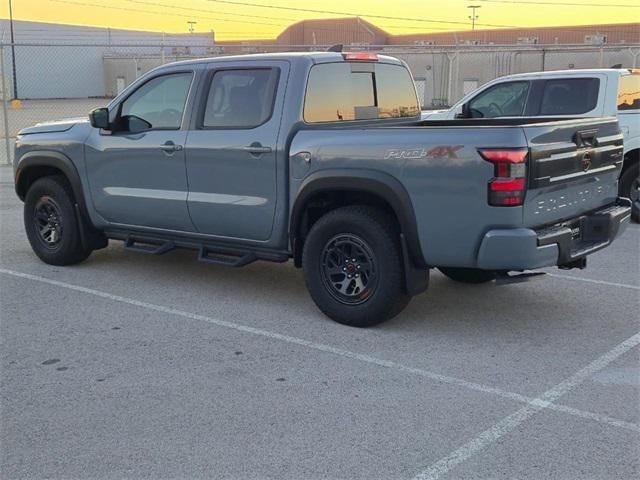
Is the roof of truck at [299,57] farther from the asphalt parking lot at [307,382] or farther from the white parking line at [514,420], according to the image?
the white parking line at [514,420]

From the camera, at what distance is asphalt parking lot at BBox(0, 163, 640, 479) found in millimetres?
3627

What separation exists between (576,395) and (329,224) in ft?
6.83

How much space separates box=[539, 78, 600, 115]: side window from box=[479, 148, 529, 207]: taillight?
5176 mm

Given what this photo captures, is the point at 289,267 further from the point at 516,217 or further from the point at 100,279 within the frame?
the point at 516,217

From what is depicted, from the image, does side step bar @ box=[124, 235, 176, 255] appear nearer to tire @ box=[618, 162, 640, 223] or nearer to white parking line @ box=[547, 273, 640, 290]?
white parking line @ box=[547, 273, 640, 290]

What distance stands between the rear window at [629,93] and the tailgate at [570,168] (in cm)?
379

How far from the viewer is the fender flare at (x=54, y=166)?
7.18 m

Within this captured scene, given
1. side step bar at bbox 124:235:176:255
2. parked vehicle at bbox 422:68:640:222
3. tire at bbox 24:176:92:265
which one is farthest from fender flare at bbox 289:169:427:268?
parked vehicle at bbox 422:68:640:222

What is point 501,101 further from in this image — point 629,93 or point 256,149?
point 256,149

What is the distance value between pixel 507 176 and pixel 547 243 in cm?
55

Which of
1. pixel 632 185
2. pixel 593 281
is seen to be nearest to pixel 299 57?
pixel 593 281

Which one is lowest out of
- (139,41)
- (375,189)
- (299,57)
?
(375,189)

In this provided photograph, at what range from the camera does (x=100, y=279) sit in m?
7.02

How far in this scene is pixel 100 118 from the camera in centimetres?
679
